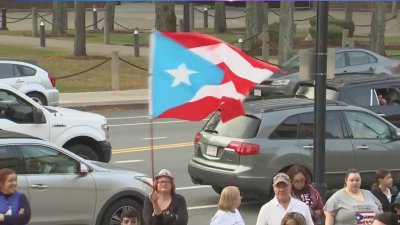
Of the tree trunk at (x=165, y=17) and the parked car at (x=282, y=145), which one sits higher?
the tree trunk at (x=165, y=17)

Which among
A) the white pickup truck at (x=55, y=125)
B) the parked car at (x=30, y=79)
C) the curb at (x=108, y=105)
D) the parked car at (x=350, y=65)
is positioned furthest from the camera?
the curb at (x=108, y=105)

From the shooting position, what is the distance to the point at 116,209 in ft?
35.5

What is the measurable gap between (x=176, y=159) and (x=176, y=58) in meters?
10.6

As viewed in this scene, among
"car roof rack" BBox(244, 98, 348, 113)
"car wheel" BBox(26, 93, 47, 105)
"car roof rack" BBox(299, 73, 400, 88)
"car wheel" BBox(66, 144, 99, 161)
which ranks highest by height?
"car roof rack" BBox(244, 98, 348, 113)

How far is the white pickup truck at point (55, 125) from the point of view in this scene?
14289mm

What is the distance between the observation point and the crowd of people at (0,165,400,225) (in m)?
8.08

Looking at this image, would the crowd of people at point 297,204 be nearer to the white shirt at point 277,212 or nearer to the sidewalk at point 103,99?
the white shirt at point 277,212

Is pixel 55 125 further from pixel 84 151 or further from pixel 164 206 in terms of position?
pixel 164 206

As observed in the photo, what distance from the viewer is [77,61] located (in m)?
33.7

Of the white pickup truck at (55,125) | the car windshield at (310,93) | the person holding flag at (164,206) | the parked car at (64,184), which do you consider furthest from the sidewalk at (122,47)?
the person holding flag at (164,206)

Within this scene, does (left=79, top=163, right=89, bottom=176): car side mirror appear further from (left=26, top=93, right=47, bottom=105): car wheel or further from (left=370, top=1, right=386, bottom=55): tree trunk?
(left=370, top=1, right=386, bottom=55): tree trunk

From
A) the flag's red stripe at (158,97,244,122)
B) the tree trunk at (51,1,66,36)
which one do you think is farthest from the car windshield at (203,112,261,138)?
the tree trunk at (51,1,66,36)

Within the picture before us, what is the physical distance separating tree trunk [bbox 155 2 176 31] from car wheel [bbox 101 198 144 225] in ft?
73.6

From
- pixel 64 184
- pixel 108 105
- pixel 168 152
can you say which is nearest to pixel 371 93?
pixel 168 152
